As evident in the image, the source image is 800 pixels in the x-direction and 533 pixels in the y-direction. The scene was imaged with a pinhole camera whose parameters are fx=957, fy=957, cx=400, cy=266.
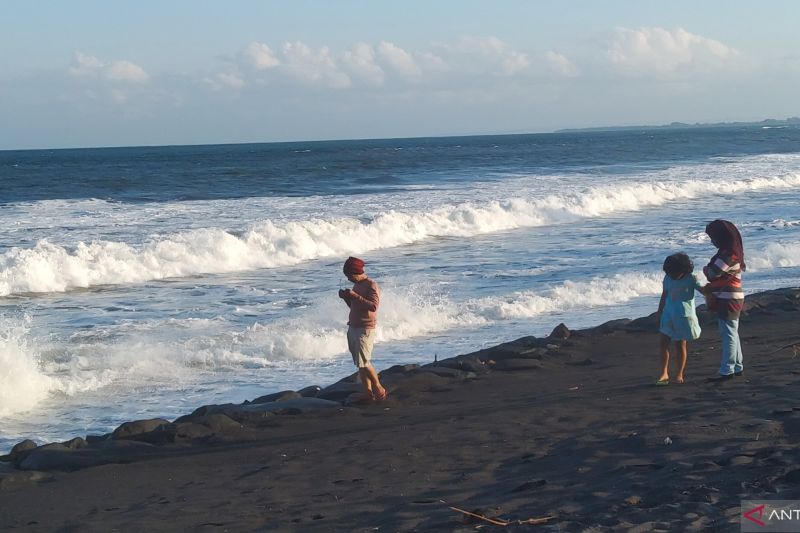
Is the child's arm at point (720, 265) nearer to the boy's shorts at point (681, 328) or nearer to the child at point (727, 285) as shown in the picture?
the child at point (727, 285)

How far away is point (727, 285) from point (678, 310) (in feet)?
1.44

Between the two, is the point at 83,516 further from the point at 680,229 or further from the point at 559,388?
the point at 680,229

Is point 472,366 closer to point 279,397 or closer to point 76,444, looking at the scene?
point 279,397

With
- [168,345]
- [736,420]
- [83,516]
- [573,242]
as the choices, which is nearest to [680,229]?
[573,242]

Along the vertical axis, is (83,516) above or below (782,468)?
below

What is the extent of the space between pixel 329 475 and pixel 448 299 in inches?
310

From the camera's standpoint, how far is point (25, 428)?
27.6 ft

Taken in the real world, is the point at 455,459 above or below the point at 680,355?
below

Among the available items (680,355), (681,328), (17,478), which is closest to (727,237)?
(681,328)

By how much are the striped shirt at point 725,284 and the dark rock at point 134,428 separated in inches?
183

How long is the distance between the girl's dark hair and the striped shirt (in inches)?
5.4

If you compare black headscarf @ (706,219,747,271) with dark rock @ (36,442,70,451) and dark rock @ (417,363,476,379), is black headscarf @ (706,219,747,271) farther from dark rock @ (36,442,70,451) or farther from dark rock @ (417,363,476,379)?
dark rock @ (36,442,70,451)

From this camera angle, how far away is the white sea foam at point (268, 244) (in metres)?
17.9

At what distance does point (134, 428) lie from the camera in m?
7.68
